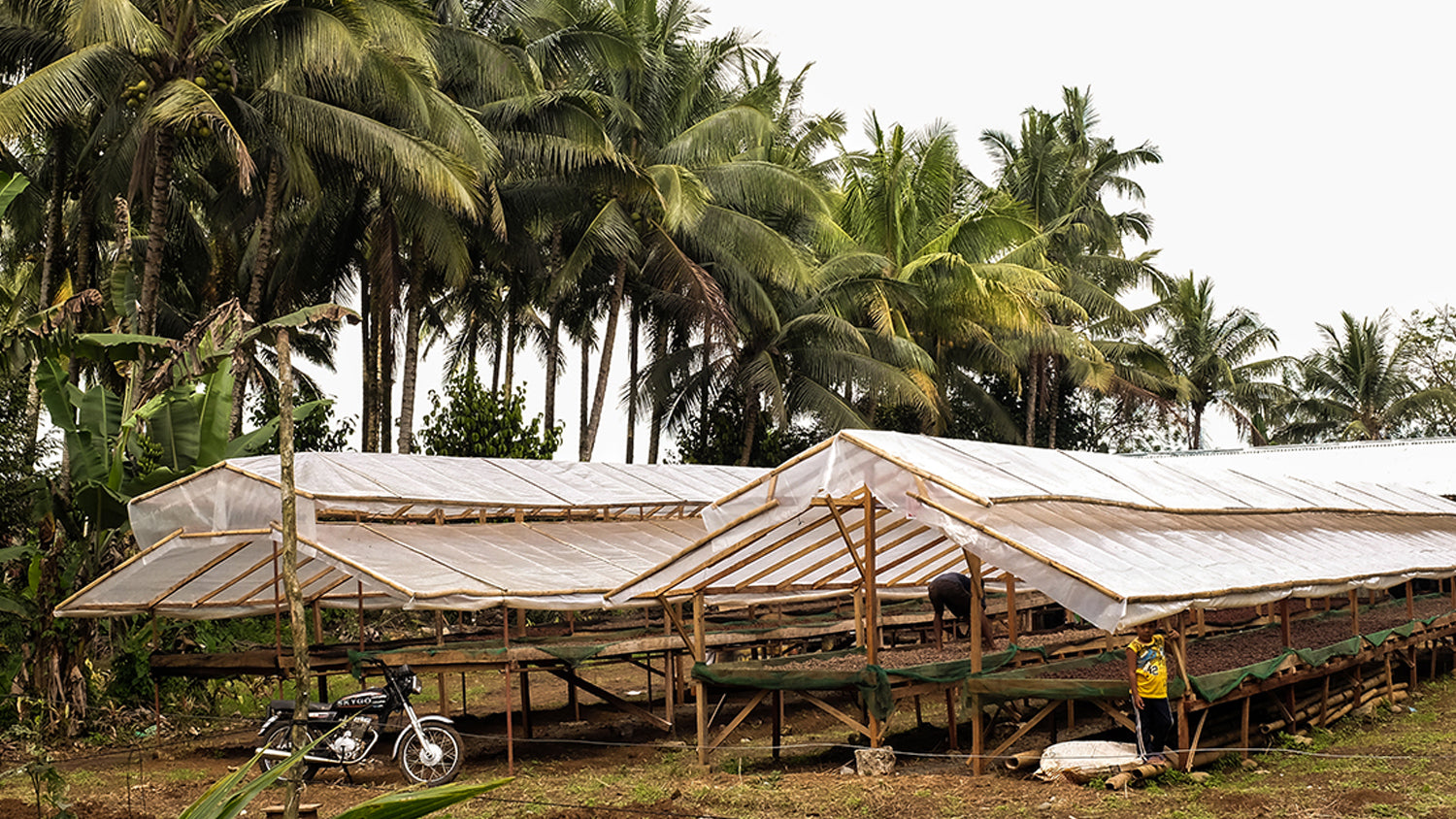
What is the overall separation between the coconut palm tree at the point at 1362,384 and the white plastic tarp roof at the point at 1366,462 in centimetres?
1107

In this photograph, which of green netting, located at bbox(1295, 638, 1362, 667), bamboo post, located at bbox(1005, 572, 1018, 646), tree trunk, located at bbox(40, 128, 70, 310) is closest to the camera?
bamboo post, located at bbox(1005, 572, 1018, 646)

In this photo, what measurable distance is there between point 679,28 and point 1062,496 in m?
19.0

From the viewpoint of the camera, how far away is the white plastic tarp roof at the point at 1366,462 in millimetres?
28188

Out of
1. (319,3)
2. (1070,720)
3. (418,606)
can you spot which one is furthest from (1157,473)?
(319,3)

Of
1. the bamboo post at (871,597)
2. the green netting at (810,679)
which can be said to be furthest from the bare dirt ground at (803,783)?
the green netting at (810,679)

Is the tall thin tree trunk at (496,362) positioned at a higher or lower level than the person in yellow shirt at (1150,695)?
higher

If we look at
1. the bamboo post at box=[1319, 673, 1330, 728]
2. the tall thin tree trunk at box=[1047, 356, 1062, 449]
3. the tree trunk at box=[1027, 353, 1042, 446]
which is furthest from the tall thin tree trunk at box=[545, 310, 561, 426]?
the bamboo post at box=[1319, 673, 1330, 728]

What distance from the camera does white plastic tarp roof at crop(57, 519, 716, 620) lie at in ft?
40.4

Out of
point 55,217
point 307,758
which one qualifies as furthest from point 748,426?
point 307,758

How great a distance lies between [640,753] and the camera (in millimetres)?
13156

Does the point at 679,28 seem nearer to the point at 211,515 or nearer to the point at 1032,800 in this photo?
the point at 211,515

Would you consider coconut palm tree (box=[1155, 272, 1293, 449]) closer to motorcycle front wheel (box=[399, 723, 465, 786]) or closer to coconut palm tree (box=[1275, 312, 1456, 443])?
coconut palm tree (box=[1275, 312, 1456, 443])

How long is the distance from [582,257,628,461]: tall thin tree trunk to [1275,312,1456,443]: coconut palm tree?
85.1ft

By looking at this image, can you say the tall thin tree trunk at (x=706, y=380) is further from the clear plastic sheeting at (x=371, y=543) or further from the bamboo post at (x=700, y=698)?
the bamboo post at (x=700, y=698)
